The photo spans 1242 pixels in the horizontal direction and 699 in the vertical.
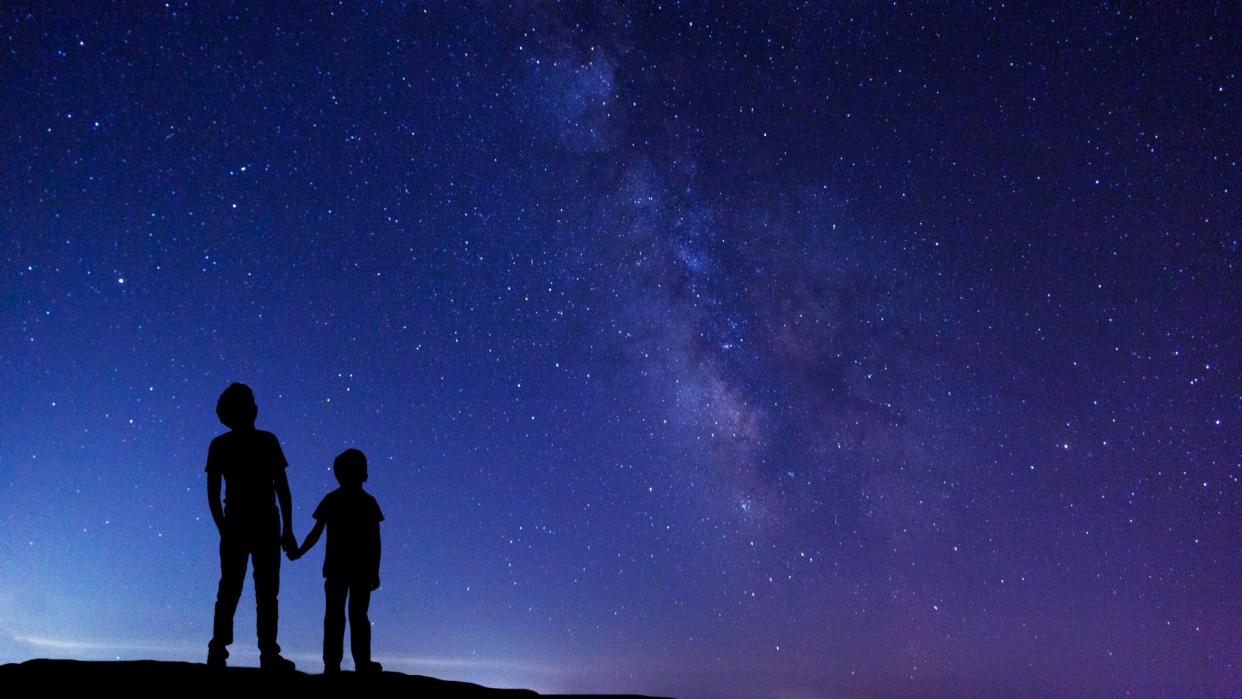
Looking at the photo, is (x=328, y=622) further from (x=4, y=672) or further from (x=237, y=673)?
(x=4, y=672)

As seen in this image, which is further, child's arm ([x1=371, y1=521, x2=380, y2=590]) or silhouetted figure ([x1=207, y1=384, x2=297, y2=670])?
child's arm ([x1=371, y1=521, x2=380, y2=590])

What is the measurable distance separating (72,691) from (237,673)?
839mm

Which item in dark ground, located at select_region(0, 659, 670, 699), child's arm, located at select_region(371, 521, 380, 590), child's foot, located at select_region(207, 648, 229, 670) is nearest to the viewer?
dark ground, located at select_region(0, 659, 670, 699)

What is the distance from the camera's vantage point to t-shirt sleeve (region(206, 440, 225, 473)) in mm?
5531

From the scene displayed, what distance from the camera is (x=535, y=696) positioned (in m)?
5.59

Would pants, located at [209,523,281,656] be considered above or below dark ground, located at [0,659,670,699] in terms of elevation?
above

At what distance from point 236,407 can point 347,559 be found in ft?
4.27

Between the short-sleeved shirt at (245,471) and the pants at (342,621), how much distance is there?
0.75 m

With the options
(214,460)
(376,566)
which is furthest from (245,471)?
(376,566)

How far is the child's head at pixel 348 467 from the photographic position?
5.96m

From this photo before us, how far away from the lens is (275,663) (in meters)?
5.39

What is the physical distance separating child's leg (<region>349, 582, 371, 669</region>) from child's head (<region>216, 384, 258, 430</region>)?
1.40 metres

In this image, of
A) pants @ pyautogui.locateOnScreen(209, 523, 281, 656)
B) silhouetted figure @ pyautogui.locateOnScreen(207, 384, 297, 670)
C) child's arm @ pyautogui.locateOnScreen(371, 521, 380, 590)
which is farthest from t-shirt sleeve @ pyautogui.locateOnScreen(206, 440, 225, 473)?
child's arm @ pyautogui.locateOnScreen(371, 521, 380, 590)

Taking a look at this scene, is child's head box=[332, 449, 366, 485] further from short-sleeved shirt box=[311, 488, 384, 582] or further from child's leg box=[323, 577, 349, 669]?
child's leg box=[323, 577, 349, 669]
